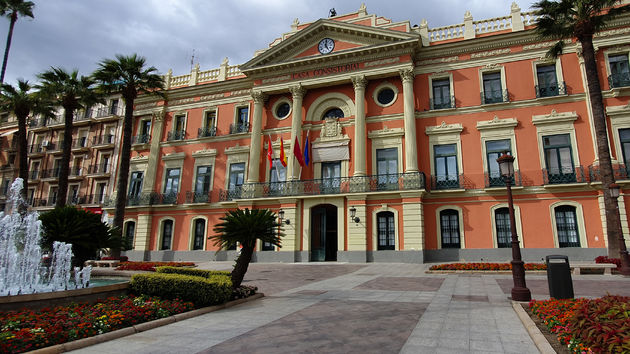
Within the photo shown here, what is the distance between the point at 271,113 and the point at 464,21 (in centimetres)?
1525

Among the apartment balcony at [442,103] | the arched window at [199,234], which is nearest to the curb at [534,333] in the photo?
the apartment balcony at [442,103]

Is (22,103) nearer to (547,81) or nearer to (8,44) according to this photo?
(8,44)

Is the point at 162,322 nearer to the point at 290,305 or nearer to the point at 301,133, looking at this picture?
the point at 290,305

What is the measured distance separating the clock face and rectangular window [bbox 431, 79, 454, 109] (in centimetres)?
771

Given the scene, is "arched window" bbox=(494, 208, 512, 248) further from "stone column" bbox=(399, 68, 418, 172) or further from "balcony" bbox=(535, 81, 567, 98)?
"balcony" bbox=(535, 81, 567, 98)

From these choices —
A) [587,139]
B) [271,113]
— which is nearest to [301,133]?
[271,113]

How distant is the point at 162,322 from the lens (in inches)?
283

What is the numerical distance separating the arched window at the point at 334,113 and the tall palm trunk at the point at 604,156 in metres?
14.5

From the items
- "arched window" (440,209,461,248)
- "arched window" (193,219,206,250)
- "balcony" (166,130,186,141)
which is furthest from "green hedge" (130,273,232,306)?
"balcony" (166,130,186,141)

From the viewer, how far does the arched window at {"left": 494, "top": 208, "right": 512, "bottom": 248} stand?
20.4 metres

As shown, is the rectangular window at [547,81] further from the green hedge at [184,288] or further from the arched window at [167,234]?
the arched window at [167,234]

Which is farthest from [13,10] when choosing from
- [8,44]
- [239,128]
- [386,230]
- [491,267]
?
[491,267]

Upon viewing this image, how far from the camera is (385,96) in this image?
25.0 m

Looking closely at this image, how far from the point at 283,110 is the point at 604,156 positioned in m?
20.2
